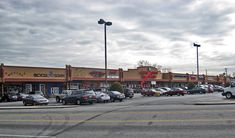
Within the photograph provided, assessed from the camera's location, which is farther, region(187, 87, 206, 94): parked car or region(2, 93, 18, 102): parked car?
region(187, 87, 206, 94): parked car

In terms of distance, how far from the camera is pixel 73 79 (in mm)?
64250

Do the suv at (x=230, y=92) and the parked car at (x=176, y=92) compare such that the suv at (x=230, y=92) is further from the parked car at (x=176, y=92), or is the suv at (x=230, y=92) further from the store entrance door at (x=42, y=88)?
the store entrance door at (x=42, y=88)

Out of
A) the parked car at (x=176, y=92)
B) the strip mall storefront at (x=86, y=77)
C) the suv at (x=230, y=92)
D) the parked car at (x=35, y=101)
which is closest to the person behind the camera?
the suv at (x=230, y=92)

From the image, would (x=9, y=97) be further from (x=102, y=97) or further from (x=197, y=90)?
(x=197, y=90)

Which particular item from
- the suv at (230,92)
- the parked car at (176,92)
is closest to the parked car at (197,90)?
the parked car at (176,92)

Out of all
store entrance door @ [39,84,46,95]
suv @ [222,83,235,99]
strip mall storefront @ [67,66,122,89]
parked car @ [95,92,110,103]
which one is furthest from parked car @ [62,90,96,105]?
strip mall storefront @ [67,66,122,89]

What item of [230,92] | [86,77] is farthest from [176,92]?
[230,92]

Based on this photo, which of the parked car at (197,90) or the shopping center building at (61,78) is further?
the parked car at (197,90)

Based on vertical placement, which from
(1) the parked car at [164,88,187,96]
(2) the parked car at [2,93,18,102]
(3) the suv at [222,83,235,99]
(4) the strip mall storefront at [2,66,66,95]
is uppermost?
A: (4) the strip mall storefront at [2,66,66,95]

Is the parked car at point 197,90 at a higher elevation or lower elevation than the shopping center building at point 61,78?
lower

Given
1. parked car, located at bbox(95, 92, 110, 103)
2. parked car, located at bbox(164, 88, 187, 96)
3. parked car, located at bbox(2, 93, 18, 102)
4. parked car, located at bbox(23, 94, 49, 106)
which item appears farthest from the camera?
parked car, located at bbox(164, 88, 187, 96)

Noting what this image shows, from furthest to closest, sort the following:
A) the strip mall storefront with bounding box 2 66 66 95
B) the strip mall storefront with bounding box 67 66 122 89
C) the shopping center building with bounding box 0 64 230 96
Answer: the strip mall storefront with bounding box 67 66 122 89 → the shopping center building with bounding box 0 64 230 96 → the strip mall storefront with bounding box 2 66 66 95

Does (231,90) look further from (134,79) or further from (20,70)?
(134,79)

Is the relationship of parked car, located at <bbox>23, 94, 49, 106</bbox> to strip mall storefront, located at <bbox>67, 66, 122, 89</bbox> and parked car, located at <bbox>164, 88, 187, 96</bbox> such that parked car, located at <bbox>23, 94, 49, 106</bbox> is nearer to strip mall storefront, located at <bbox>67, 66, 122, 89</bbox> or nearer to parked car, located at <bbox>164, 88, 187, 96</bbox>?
strip mall storefront, located at <bbox>67, 66, 122, 89</bbox>
